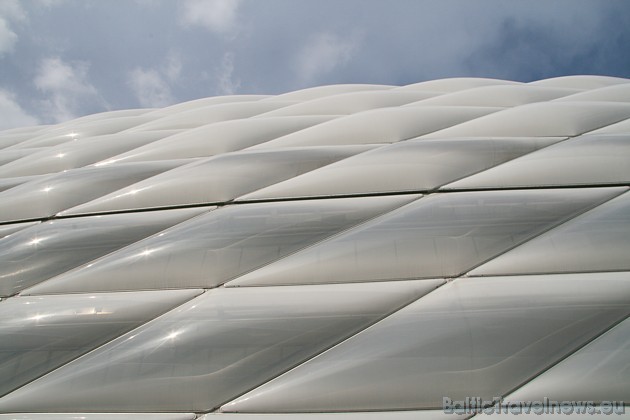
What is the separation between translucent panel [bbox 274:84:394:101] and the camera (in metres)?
6.64

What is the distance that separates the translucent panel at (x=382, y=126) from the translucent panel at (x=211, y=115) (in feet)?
5.08

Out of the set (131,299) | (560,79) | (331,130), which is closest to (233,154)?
(331,130)

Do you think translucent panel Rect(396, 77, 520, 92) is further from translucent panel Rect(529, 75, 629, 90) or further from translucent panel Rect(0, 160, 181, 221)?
translucent panel Rect(0, 160, 181, 221)

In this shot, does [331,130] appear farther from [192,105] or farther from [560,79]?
[560,79]

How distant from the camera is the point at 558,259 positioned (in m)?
2.75

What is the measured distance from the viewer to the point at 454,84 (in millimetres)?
6664

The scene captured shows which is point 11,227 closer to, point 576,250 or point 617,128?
point 576,250

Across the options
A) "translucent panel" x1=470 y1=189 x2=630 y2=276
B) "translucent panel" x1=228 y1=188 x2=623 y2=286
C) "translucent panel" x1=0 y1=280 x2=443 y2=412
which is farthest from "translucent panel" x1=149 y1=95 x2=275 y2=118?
"translucent panel" x1=470 y1=189 x2=630 y2=276

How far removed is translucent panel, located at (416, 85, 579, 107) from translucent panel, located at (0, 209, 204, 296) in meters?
3.85

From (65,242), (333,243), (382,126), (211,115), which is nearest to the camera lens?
(333,243)

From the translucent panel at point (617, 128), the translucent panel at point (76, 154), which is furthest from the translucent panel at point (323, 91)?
the translucent panel at point (617, 128)

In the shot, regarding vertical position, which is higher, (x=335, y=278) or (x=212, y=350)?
(x=335, y=278)

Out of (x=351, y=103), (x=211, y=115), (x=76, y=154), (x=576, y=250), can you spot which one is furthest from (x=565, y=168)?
(x=76, y=154)

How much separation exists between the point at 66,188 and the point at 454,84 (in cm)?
588
